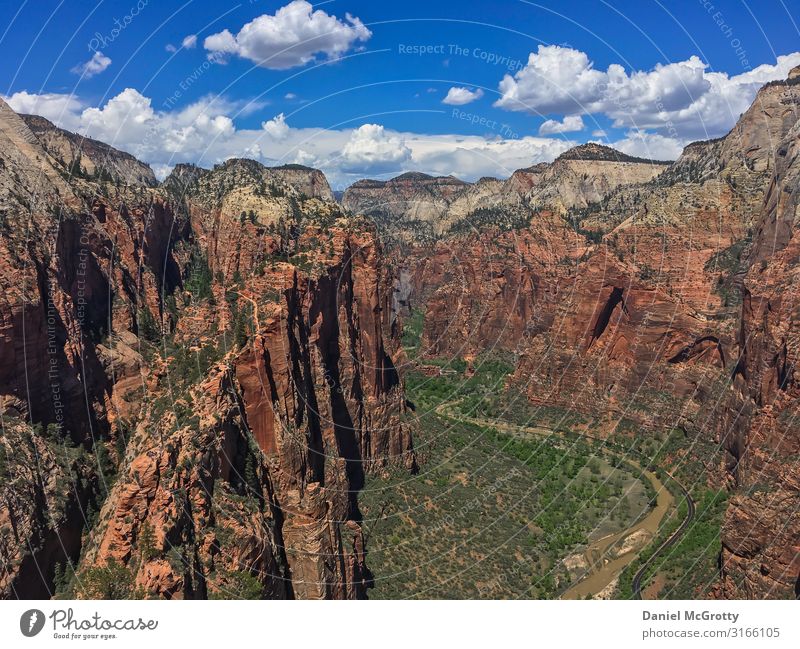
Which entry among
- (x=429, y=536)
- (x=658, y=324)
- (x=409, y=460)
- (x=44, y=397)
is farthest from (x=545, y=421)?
(x=44, y=397)

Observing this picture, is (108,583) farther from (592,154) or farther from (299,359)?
(592,154)

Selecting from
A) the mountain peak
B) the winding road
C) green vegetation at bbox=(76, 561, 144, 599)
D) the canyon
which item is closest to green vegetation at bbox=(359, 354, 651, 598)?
the winding road

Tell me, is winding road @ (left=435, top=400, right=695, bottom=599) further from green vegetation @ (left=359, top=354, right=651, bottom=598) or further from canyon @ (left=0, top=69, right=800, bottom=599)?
canyon @ (left=0, top=69, right=800, bottom=599)

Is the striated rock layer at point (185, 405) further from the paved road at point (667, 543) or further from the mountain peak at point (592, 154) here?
the mountain peak at point (592, 154)

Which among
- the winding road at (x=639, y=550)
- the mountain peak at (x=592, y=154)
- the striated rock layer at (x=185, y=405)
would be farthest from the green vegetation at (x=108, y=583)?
the mountain peak at (x=592, y=154)

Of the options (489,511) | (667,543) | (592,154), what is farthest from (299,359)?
(592,154)

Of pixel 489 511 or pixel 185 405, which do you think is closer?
pixel 185 405

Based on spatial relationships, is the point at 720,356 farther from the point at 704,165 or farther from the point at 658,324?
the point at 704,165

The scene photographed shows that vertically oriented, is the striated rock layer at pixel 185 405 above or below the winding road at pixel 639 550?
above
